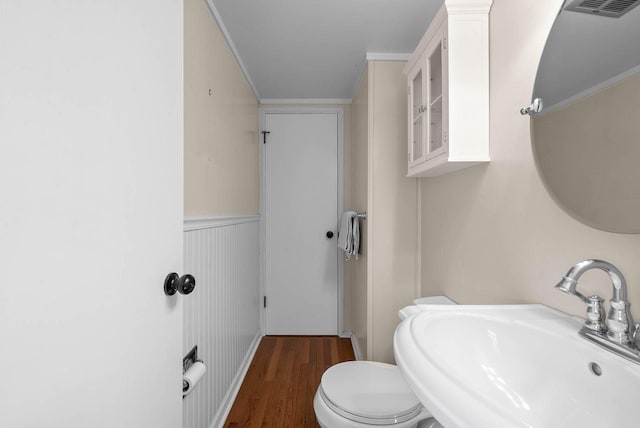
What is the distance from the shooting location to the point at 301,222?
9.23 feet

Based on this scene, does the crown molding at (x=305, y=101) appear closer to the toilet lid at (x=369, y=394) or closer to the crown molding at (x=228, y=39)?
the crown molding at (x=228, y=39)

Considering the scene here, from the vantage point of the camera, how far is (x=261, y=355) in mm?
2445

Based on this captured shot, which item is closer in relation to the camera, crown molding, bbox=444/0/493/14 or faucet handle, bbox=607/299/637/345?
faucet handle, bbox=607/299/637/345

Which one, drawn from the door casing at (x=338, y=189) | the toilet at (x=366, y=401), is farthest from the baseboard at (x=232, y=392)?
the toilet at (x=366, y=401)

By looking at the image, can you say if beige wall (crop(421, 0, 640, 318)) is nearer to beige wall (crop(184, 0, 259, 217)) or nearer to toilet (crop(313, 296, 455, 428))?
toilet (crop(313, 296, 455, 428))

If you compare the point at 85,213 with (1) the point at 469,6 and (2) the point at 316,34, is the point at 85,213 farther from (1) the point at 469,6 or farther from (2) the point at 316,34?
(2) the point at 316,34

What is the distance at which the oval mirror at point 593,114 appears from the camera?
63cm

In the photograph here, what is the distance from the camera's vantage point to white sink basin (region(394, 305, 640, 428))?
0.43 metres

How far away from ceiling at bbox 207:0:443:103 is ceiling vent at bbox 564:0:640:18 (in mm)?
984

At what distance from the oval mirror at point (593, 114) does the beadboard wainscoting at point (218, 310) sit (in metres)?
1.21

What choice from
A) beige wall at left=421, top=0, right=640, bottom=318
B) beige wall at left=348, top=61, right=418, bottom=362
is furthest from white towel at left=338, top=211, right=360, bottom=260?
beige wall at left=421, top=0, right=640, bottom=318

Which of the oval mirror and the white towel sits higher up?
the oval mirror

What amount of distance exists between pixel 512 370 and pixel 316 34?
1862mm

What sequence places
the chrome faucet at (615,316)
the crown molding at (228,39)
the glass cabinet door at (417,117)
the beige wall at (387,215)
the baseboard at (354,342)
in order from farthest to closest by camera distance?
the baseboard at (354,342) < the beige wall at (387,215) < the crown molding at (228,39) < the glass cabinet door at (417,117) < the chrome faucet at (615,316)
